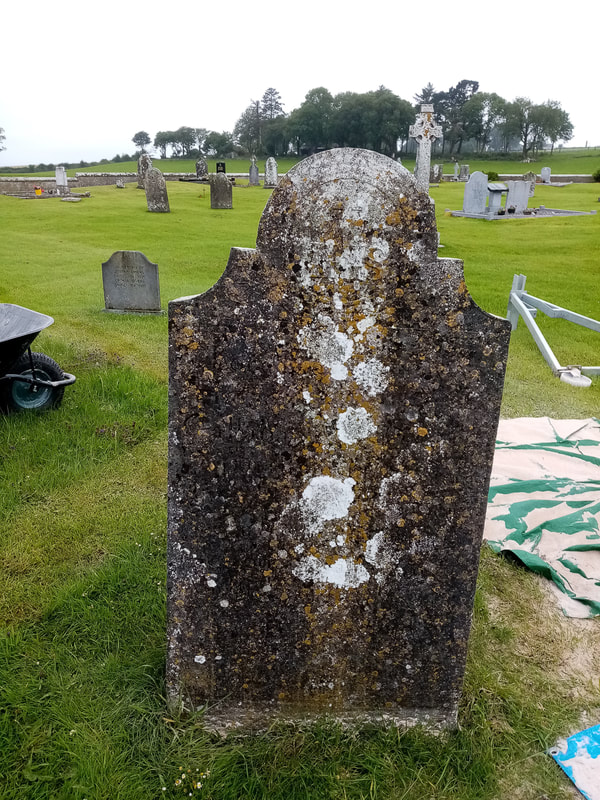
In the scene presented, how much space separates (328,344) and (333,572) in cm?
Result: 95

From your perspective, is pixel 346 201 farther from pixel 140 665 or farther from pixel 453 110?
pixel 453 110

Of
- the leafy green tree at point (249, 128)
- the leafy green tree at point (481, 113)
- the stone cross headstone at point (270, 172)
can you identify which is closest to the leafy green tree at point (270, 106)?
the leafy green tree at point (249, 128)

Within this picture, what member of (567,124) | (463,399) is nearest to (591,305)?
(463,399)

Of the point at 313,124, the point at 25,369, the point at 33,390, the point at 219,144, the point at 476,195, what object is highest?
the point at 313,124

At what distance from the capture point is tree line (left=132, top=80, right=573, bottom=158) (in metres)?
76.4

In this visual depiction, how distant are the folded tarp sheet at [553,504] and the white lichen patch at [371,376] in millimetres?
2309

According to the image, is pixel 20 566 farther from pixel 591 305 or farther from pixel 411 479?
pixel 591 305

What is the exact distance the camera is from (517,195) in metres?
25.2

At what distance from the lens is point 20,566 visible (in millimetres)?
3582

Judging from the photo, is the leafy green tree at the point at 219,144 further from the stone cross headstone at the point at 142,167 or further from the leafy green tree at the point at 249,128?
the stone cross headstone at the point at 142,167

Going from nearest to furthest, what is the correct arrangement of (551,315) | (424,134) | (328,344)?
(328,344), (551,315), (424,134)

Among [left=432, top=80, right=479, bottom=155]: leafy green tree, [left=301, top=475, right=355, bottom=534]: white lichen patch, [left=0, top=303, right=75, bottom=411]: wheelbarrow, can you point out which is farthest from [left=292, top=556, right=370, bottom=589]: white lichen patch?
[left=432, top=80, right=479, bottom=155]: leafy green tree

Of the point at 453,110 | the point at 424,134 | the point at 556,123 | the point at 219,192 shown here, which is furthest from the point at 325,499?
the point at 453,110

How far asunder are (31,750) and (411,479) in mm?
1947
